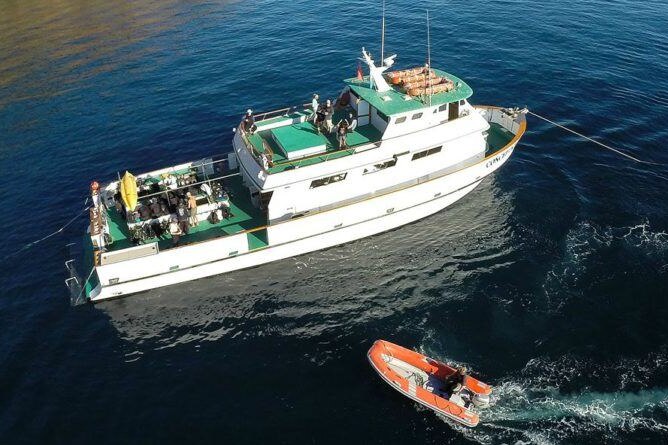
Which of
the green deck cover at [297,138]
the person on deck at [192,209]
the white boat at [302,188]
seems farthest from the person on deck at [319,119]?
the person on deck at [192,209]

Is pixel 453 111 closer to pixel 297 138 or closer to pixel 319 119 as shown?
pixel 319 119

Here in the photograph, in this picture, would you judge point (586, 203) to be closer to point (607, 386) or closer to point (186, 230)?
point (607, 386)

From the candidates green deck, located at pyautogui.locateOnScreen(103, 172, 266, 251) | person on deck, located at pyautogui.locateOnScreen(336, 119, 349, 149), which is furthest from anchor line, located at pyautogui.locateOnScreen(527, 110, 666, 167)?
green deck, located at pyautogui.locateOnScreen(103, 172, 266, 251)

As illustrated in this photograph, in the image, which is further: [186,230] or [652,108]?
[652,108]

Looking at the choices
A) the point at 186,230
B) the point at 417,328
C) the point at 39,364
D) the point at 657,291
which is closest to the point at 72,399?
the point at 39,364

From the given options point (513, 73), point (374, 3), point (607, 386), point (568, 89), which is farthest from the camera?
point (374, 3)

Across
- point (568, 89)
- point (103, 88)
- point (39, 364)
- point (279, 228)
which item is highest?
point (103, 88)

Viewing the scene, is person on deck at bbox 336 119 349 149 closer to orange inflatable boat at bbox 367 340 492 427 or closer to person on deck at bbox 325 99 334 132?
person on deck at bbox 325 99 334 132
